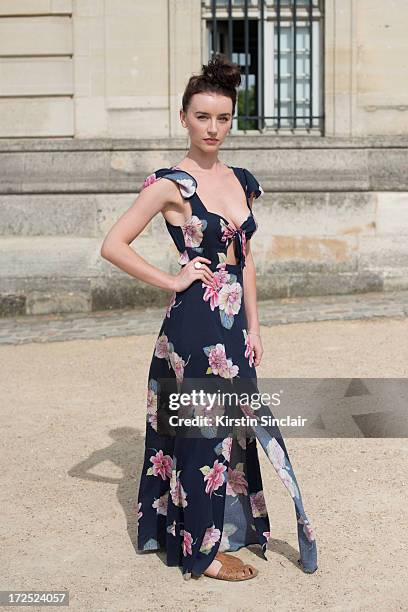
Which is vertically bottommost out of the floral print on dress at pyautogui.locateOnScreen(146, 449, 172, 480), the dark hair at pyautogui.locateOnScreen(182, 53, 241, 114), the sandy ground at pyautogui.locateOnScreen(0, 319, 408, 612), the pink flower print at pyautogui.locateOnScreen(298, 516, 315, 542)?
the sandy ground at pyautogui.locateOnScreen(0, 319, 408, 612)

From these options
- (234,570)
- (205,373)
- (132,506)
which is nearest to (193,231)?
(205,373)

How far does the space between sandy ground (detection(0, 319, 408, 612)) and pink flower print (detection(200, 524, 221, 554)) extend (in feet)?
0.41

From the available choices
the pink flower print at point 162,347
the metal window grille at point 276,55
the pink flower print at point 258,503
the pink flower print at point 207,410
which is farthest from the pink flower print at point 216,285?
the metal window grille at point 276,55

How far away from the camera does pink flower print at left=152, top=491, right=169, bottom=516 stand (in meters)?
4.10

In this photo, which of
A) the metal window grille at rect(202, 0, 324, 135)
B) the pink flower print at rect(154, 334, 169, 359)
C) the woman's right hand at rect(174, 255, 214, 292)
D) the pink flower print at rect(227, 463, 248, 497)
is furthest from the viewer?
the metal window grille at rect(202, 0, 324, 135)

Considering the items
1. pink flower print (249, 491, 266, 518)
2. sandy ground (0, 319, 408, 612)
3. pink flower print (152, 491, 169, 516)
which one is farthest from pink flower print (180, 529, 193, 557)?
pink flower print (249, 491, 266, 518)

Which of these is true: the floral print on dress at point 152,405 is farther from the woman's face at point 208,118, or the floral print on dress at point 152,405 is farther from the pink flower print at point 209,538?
the woman's face at point 208,118

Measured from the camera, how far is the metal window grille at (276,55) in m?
11.2

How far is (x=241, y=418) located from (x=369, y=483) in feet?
4.25

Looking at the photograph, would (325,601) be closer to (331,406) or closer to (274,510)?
(274,510)

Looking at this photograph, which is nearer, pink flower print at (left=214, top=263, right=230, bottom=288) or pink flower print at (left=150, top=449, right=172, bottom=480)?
pink flower print at (left=214, top=263, right=230, bottom=288)

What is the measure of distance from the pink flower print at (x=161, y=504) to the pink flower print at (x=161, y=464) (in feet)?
0.26

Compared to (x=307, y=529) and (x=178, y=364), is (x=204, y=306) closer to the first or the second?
(x=178, y=364)

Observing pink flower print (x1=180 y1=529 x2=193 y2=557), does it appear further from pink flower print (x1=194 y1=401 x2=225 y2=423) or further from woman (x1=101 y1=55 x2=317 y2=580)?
pink flower print (x1=194 y1=401 x2=225 y2=423)
